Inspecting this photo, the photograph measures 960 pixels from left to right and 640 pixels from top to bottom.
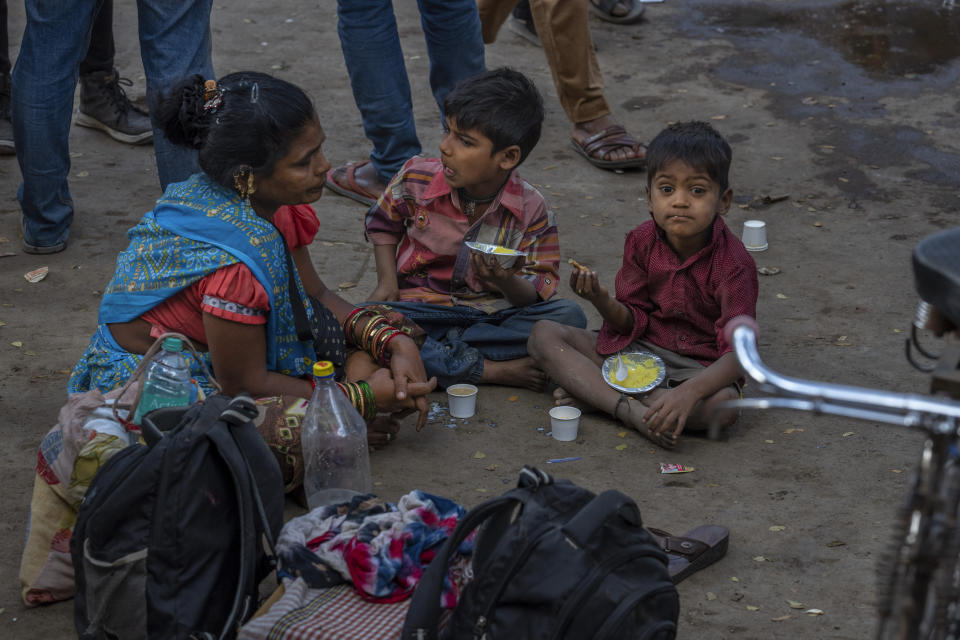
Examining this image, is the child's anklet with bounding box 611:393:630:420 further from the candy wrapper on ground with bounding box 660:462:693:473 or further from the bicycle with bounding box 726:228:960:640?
the bicycle with bounding box 726:228:960:640

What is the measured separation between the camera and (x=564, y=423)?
11.9 feet

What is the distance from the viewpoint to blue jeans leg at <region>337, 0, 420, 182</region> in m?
4.98

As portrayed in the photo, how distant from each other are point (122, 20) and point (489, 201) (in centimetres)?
450

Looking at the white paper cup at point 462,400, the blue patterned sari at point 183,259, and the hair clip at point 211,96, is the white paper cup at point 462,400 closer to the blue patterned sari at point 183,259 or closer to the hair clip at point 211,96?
the blue patterned sari at point 183,259

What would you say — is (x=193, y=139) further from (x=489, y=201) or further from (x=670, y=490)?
(x=670, y=490)

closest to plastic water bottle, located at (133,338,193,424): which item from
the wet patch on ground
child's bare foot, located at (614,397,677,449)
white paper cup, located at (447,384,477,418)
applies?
white paper cup, located at (447,384,477,418)

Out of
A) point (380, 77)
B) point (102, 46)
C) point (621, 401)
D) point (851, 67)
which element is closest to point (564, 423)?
point (621, 401)

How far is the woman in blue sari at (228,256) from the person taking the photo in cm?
315

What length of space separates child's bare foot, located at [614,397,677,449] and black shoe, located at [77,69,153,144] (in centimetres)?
329

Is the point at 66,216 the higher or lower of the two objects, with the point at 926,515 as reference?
lower

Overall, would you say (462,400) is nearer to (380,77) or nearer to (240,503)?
(240,503)

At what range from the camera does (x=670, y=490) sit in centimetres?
337

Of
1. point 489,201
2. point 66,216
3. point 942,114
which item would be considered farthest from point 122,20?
point 942,114

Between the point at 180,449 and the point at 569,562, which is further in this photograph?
the point at 180,449
